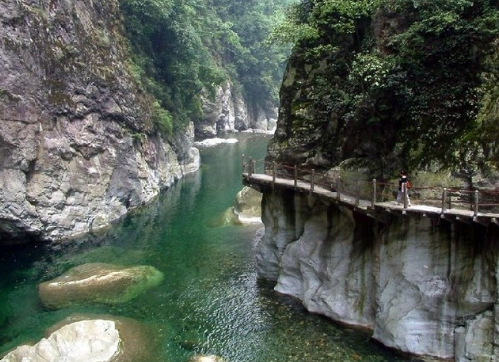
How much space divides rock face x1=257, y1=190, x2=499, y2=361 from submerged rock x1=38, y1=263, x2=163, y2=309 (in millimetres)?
7709

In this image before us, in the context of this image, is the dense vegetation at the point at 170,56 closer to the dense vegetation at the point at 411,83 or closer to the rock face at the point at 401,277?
the dense vegetation at the point at 411,83

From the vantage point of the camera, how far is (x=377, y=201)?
758 inches

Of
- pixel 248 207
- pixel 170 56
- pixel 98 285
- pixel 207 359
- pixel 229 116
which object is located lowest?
pixel 207 359

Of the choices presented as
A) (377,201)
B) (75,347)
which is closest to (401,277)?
(377,201)

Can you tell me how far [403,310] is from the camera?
18.2 meters

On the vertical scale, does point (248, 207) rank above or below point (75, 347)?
above

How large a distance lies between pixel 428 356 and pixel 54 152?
2696 cm

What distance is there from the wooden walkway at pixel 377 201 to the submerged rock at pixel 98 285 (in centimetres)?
807

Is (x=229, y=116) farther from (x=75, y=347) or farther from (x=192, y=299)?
(x=75, y=347)

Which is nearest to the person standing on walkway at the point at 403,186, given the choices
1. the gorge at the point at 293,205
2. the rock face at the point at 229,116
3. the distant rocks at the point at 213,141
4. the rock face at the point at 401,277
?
the rock face at the point at 401,277

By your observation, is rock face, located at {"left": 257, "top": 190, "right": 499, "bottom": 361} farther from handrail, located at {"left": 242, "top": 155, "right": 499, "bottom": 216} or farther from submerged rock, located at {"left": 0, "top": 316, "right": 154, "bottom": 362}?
submerged rock, located at {"left": 0, "top": 316, "right": 154, "bottom": 362}

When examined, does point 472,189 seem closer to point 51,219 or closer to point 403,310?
point 403,310

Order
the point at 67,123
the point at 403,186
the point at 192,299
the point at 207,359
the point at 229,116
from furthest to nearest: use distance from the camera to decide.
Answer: the point at 229,116 < the point at 67,123 < the point at 192,299 < the point at 207,359 < the point at 403,186

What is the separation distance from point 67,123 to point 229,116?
55753 mm
